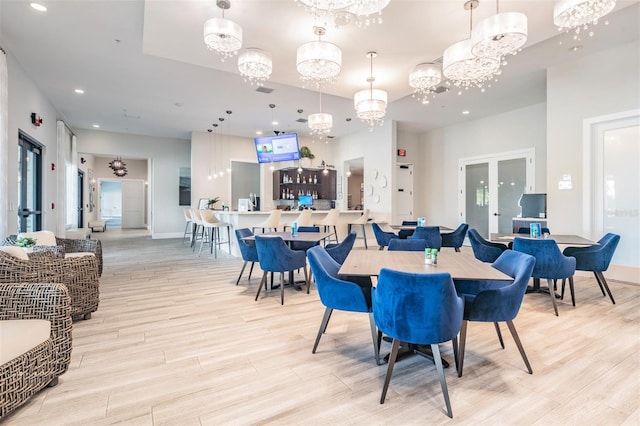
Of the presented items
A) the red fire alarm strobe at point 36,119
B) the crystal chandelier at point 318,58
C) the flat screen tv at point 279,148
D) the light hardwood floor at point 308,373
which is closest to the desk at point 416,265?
the light hardwood floor at point 308,373

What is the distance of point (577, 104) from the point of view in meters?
5.30

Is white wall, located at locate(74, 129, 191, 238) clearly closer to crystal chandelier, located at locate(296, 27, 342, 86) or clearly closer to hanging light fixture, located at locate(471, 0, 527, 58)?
crystal chandelier, located at locate(296, 27, 342, 86)

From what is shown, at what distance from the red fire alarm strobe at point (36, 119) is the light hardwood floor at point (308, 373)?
4.48 metres

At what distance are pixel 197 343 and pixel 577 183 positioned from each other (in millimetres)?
6175

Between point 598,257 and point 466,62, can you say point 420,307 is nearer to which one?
point 466,62

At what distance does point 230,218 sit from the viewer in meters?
7.98

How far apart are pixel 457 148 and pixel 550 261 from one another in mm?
6326

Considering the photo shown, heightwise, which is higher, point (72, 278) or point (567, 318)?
point (72, 278)

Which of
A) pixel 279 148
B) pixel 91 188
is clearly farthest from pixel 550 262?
pixel 91 188

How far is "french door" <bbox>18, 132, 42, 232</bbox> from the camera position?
5.74 meters

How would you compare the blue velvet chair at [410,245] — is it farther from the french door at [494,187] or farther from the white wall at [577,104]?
the french door at [494,187]

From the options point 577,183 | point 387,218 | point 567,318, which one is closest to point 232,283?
point 567,318

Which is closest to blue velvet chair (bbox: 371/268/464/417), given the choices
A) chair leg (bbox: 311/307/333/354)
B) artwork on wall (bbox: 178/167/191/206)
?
chair leg (bbox: 311/307/333/354)

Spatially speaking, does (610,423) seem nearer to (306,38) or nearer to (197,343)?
(197,343)
